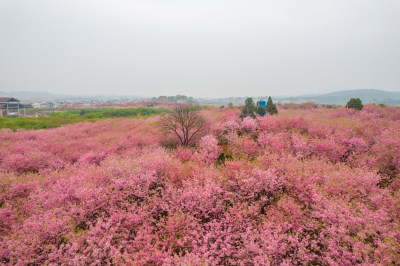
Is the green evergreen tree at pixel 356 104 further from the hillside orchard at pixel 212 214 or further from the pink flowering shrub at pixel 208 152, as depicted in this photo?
the pink flowering shrub at pixel 208 152

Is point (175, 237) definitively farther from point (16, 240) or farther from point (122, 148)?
point (122, 148)

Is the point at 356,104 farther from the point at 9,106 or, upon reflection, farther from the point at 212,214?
the point at 9,106

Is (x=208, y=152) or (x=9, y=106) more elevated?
(x=9, y=106)

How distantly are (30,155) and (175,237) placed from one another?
19.8 metres

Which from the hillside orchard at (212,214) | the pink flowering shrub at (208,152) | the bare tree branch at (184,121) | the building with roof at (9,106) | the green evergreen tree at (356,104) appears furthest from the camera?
the building with roof at (9,106)

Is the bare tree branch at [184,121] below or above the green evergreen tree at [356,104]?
below

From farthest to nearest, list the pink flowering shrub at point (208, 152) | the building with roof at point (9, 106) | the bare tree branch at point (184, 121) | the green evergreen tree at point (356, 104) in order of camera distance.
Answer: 1. the building with roof at point (9, 106)
2. the green evergreen tree at point (356, 104)
3. the bare tree branch at point (184, 121)
4. the pink flowering shrub at point (208, 152)

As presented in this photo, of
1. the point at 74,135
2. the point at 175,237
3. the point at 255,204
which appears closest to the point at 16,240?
the point at 175,237

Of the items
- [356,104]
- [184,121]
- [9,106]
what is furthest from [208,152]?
[9,106]

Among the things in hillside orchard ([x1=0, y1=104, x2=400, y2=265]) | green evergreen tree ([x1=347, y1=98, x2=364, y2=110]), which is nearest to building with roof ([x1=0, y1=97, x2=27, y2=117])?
hillside orchard ([x1=0, y1=104, x2=400, y2=265])

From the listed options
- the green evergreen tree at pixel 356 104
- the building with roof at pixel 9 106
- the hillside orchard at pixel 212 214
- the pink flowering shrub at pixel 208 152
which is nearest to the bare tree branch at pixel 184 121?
the pink flowering shrub at pixel 208 152

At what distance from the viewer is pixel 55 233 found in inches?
305

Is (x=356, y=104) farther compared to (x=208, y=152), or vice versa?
(x=356, y=104)

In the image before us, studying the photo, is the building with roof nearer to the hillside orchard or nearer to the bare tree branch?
the bare tree branch
